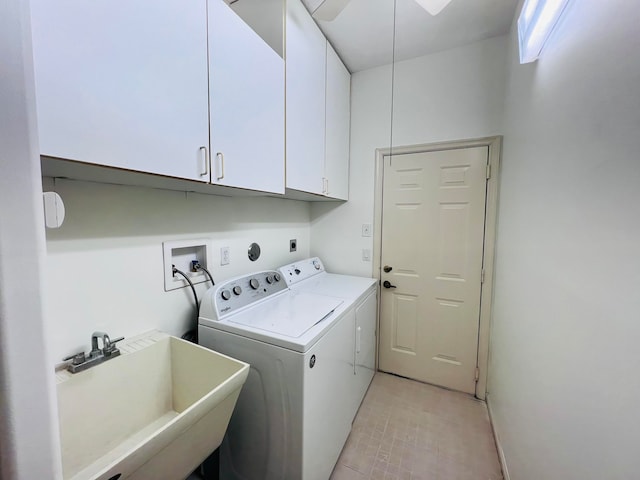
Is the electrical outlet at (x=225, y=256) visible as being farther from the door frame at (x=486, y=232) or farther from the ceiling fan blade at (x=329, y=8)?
the door frame at (x=486, y=232)

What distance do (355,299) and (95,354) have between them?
49.4 inches

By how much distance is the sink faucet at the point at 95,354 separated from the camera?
0.90 m

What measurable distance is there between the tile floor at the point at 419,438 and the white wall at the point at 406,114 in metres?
1.04

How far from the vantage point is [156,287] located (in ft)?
3.96

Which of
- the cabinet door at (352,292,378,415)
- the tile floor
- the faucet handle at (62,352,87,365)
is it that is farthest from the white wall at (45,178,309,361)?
the tile floor

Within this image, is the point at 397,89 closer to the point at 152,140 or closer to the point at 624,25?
the point at 624,25

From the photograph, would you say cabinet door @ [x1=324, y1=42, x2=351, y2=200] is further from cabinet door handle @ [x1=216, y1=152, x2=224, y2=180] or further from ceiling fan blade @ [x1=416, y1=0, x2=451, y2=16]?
cabinet door handle @ [x1=216, y1=152, x2=224, y2=180]

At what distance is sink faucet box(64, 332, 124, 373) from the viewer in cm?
90

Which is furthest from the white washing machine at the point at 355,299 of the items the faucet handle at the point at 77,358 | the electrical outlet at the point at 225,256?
the faucet handle at the point at 77,358

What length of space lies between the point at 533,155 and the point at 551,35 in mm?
453

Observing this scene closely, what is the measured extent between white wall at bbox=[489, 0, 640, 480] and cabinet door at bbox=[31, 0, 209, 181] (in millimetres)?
1213

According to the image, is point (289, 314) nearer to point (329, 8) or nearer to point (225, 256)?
point (225, 256)

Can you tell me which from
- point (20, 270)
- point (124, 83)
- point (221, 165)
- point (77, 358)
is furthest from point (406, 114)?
point (77, 358)

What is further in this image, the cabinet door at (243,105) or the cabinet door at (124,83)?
the cabinet door at (243,105)
